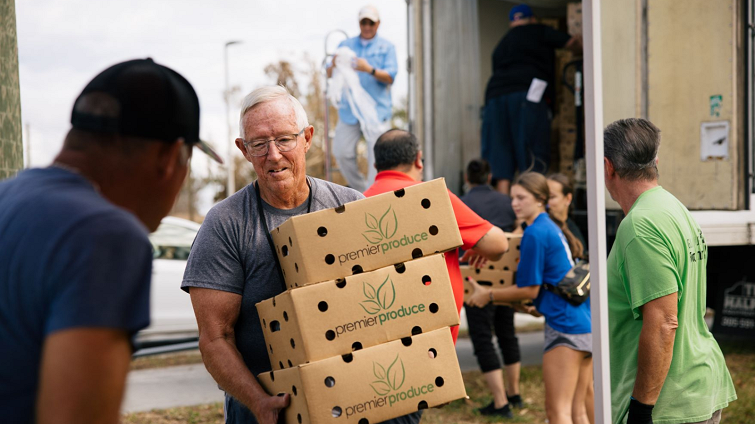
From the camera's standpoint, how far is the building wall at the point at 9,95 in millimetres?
2562

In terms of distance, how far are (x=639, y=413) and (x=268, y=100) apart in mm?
1679

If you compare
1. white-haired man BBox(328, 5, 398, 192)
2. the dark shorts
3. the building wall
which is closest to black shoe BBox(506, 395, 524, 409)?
white-haired man BBox(328, 5, 398, 192)

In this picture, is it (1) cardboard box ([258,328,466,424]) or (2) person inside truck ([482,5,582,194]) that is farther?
(2) person inside truck ([482,5,582,194])

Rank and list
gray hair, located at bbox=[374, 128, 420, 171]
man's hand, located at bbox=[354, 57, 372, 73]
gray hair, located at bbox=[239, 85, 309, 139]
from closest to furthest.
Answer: gray hair, located at bbox=[239, 85, 309, 139] → gray hair, located at bbox=[374, 128, 420, 171] → man's hand, located at bbox=[354, 57, 372, 73]

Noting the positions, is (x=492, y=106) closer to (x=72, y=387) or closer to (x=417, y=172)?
(x=417, y=172)

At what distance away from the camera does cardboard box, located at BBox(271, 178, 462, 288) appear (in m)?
2.26

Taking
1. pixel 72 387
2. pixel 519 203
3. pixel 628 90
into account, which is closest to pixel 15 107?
pixel 72 387

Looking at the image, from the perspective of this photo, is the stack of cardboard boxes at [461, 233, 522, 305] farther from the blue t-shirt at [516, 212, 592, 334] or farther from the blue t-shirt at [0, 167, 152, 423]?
the blue t-shirt at [0, 167, 152, 423]

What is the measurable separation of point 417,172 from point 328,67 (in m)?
2.87

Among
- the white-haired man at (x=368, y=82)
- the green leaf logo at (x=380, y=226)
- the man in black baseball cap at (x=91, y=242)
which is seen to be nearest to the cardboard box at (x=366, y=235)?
the green leaf logo at (x=380, y=226)

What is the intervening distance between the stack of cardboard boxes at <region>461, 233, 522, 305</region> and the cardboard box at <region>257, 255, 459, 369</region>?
253cm

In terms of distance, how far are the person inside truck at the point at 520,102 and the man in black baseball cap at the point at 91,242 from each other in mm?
6388

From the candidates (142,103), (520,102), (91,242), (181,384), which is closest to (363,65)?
(520,102)

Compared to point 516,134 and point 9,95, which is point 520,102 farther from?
point 9,95
